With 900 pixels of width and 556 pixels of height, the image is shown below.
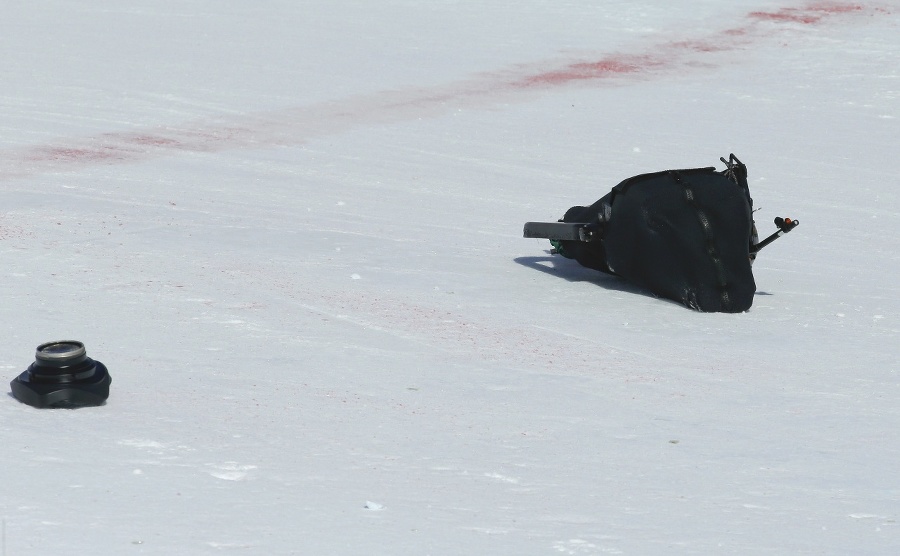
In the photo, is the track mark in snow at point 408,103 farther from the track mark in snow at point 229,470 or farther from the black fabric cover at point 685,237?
the track mark in snow at point 229,470

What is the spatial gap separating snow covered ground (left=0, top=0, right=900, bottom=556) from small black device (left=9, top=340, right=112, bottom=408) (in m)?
A: 0.10

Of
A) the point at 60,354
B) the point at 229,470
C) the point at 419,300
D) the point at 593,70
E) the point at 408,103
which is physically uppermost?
the point at 593,70

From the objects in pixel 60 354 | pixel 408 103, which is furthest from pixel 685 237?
pixel 408 103

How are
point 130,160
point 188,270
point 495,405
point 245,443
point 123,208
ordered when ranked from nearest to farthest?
1. point 245,443
2. point 495,405
3. point 188,270
4. point 123,208
5. point 130,160

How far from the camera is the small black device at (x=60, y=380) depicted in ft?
21.9

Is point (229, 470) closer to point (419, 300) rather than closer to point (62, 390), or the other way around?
point (62, 390)

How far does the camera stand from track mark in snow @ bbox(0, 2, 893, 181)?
47.3 ft

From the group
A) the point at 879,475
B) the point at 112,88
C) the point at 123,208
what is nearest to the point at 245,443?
the point at 879,475

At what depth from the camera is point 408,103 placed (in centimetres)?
1805

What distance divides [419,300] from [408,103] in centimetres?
850

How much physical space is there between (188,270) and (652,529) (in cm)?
547

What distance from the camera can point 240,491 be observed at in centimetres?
588

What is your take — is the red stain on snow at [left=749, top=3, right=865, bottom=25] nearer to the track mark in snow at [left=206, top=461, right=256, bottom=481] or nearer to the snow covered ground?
the snow covered ground

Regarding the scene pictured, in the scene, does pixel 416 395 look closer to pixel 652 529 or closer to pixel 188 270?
pixel 652 529
